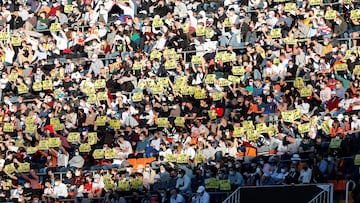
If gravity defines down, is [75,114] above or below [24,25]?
below

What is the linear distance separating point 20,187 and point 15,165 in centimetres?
80

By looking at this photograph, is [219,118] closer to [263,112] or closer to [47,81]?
[263,112]

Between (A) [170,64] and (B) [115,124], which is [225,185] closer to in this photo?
(B) [115,124]

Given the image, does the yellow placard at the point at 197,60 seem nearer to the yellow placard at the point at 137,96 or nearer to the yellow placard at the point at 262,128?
the yellow placard at the point at 137,96

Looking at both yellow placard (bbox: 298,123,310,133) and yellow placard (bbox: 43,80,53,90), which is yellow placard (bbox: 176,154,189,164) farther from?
yellow placard (bbox: 43,80,53,90)

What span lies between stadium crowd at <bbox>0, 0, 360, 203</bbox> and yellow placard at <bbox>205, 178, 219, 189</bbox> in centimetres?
8

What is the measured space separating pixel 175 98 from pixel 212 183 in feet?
11.0

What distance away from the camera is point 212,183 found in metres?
26.7

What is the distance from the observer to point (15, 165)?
3030 centimetres

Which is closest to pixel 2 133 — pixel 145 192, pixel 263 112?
pixel 145 192

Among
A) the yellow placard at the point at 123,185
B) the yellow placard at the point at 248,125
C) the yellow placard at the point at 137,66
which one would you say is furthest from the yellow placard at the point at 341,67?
the yellow placard at the point at 123,185

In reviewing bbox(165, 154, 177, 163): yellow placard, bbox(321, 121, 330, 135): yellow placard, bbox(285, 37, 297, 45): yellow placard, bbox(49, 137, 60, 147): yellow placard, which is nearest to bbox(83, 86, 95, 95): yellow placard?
bbox(49, 137, 60, 147): yellow placard

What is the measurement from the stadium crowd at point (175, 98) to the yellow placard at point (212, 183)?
0.08 m

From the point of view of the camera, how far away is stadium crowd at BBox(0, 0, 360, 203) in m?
26.8
